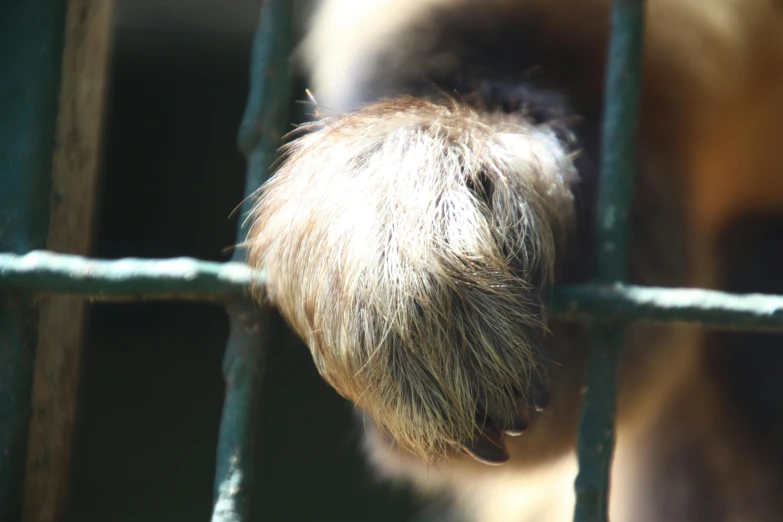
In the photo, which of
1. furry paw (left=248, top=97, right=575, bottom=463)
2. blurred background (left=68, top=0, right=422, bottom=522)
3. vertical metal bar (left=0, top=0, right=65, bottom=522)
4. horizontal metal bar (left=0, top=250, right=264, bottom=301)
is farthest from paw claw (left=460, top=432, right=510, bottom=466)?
blurred background (left=68, top=0, right=422, bottom=522)

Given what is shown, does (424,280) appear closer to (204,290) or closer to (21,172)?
(204,290)

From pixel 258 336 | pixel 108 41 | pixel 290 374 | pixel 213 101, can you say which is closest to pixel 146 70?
pixel 213 101

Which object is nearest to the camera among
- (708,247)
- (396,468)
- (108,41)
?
(108,41)

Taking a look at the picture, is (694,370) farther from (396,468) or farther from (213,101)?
(213,101)

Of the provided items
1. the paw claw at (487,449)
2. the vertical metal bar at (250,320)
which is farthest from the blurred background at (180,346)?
the paw claw at (487,449)

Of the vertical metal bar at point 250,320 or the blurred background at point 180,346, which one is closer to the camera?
the vertical metal bar at point 250,320

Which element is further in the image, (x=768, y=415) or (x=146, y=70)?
(x=146, y=70)

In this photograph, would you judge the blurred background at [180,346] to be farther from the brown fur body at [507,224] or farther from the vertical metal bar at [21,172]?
the vertical metal bar at [21,172]
